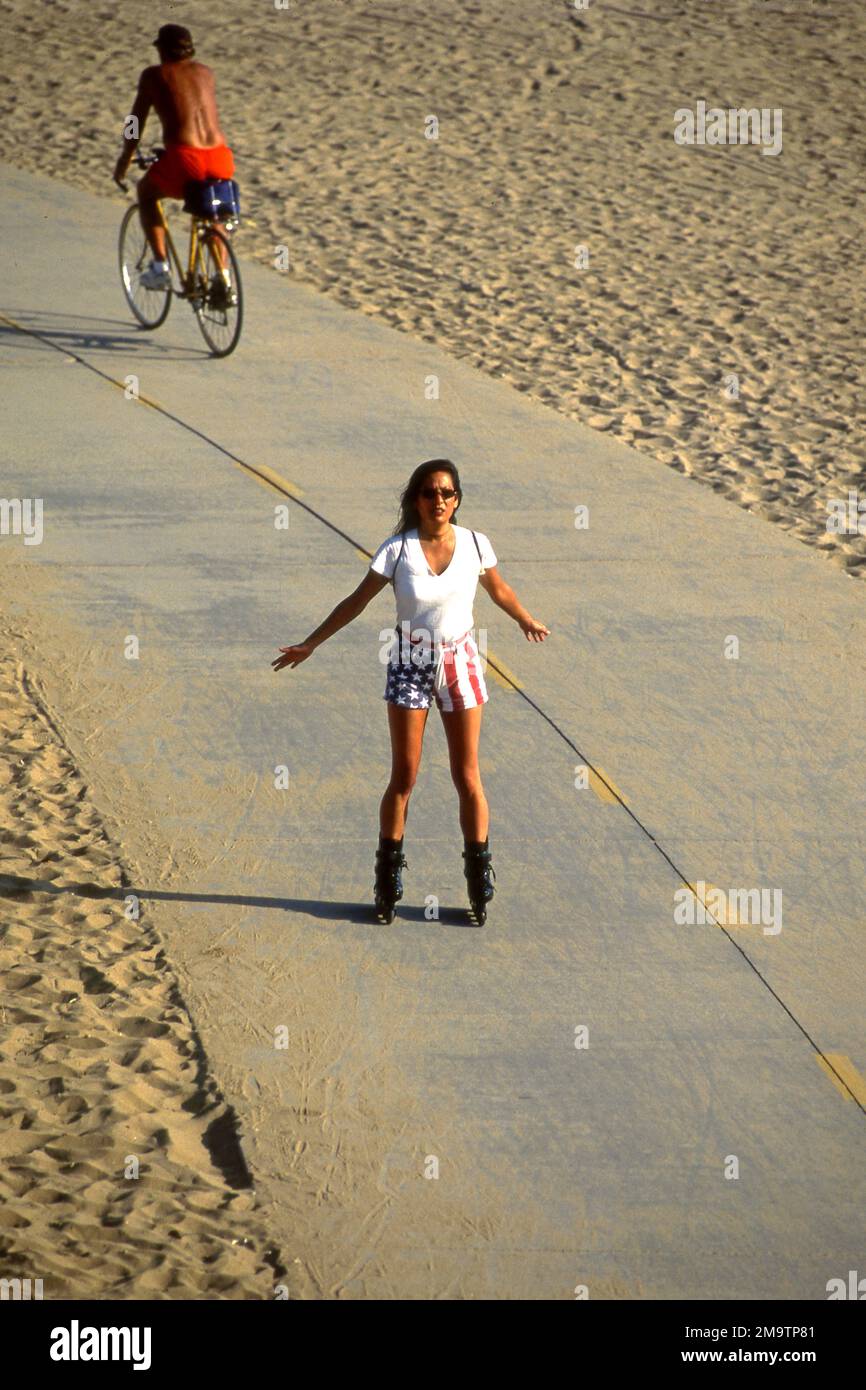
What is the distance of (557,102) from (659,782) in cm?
1622

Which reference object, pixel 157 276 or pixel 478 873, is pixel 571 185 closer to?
pixel 157 276

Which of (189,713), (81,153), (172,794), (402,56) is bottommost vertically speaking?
(172,794)

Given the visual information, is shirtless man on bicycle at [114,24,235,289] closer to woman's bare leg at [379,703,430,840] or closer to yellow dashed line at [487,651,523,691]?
yellow dashed line at [487,651,523,691]

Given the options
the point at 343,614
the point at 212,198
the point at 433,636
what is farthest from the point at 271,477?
the point at 433,636

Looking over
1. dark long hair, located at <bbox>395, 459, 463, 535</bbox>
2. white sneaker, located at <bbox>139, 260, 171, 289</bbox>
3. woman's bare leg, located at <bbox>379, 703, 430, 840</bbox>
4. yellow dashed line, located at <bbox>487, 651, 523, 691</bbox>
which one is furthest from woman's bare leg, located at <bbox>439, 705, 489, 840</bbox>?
white sneaker, located at <bbox>139, 260, 171, 289</bbox>

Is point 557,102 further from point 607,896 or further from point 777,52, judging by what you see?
point 607,896

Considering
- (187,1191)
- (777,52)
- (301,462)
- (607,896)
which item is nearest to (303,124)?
(777,52)

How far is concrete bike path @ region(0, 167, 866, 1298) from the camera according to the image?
506 cm

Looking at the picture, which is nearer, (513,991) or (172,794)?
(513,991)

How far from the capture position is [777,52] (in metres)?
23.0

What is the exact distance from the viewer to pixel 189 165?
463 inches

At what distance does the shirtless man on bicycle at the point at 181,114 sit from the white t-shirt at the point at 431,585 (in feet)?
21.9

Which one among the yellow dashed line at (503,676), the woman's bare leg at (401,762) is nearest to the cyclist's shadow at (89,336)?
the yellow dashed line at (503,676)

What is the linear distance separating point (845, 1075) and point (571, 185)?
14.7 meters
